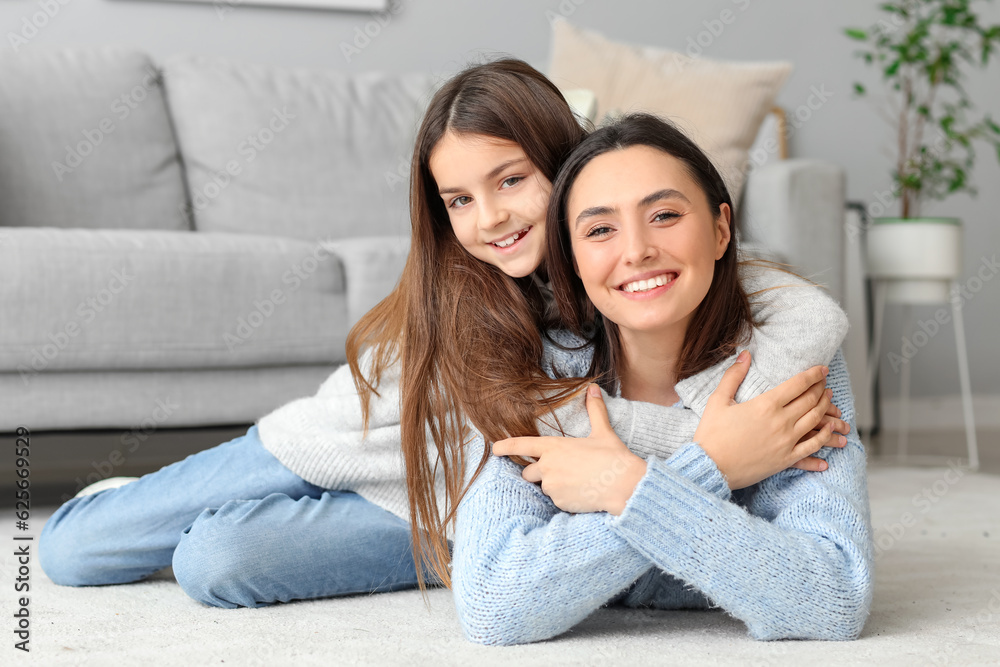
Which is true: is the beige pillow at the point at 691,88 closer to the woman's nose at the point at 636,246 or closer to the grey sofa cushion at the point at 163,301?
the grey sofa cushion at the point at 163,301

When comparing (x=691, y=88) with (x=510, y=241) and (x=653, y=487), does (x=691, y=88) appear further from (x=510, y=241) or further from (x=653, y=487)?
(x=653, y=487)

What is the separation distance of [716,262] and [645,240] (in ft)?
0.47

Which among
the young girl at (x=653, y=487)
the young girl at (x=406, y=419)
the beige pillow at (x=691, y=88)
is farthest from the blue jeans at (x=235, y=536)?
the beige pillow at (x=691, y=88)

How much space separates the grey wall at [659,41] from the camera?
2559mm

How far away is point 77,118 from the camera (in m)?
2.12

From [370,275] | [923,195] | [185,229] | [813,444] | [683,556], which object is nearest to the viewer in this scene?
[683,556]

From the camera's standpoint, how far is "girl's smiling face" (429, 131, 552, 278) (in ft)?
3.81

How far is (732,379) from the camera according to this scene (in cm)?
98

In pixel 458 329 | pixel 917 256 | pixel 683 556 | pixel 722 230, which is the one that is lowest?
pixel 917 256

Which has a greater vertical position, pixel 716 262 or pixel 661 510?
pixel 716 262

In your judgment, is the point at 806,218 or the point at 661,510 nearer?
the point at 661,510

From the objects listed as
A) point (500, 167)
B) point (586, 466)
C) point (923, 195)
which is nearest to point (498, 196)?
point (500, 167)

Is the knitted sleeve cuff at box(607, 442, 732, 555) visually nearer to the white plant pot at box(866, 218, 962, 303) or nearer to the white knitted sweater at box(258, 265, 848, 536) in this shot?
the white knitted sweater at box(258, 265, 848, 536)

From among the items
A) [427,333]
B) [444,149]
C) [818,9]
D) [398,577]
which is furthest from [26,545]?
[818,9]
